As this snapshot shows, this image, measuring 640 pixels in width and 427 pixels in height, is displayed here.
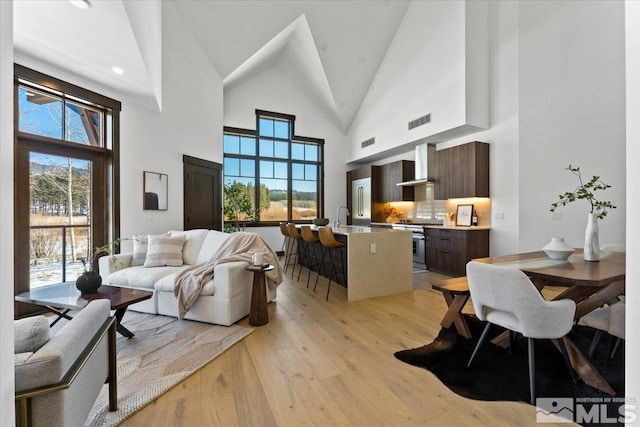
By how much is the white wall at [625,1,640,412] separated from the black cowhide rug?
1.23 m

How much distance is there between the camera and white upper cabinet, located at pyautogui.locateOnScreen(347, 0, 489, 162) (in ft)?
16.3

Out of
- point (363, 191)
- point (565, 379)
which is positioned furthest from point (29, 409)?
point (363, 191)

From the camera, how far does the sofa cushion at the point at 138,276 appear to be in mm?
3178

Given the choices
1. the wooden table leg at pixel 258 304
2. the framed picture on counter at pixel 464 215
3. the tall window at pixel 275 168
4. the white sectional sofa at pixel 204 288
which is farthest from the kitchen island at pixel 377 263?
the tall window at pixel 275 168

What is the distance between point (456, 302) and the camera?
2.63m

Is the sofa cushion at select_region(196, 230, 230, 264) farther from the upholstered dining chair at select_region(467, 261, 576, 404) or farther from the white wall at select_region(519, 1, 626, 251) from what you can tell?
the white wall at select_region(519, 1, 626, 251)

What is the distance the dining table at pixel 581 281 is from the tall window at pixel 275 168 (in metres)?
5.75

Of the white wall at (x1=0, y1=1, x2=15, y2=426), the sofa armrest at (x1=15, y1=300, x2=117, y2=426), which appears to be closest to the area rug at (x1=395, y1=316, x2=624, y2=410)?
the sofa armrest at (x1=15, y1=300, x2=117, y2=426)

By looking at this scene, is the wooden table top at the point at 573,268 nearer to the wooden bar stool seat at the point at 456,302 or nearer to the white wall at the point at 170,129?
the wooden bar stool seat at the point at 456,302

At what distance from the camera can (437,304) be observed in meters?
3.55

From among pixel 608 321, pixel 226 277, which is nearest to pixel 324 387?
pixel 226 277

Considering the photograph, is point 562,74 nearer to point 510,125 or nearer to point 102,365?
point 510,125

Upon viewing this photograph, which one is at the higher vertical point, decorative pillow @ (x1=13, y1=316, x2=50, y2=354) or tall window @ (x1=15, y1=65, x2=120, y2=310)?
tall window @ (x1=15, y1=65, x2=120, y2=310)

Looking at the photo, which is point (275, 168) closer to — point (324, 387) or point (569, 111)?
point (569, 111)
